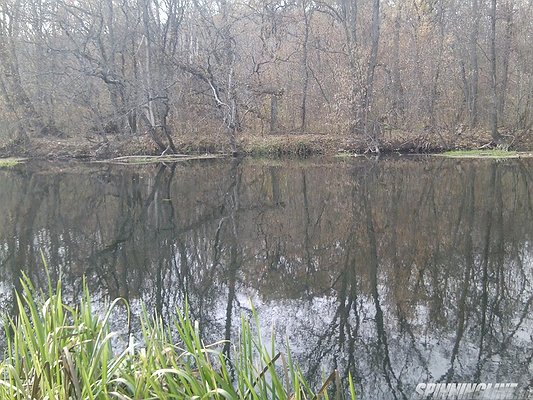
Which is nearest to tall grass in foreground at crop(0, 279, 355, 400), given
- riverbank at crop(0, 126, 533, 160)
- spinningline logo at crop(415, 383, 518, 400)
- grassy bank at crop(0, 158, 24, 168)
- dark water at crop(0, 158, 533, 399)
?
spinningline logo at crop(415, 383, 518, 400)

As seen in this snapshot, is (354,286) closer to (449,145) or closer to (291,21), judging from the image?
(449,145)

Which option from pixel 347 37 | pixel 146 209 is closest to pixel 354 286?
pixel 146 209

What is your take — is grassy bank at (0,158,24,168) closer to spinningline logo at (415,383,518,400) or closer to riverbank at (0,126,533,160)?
riverbank at (0,126,533,160)

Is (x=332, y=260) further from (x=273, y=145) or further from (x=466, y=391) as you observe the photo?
(x=273, y=145)

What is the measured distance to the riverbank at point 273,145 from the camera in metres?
22.0

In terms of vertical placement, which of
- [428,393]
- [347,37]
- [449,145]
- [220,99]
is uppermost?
[347,37]

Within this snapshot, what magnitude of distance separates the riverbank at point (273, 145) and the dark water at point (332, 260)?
8248 mm

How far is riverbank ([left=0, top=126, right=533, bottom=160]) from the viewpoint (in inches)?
864

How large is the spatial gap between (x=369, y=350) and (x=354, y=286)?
5.15 ft

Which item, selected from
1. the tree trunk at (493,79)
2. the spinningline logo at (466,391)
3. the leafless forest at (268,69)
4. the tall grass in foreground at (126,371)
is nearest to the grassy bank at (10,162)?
the leafless forest at (268,69)

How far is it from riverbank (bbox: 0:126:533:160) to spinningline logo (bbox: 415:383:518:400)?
1909cm

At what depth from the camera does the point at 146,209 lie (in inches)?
433

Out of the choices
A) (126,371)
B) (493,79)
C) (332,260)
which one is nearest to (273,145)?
(493,79)

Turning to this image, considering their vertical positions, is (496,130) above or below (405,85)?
below
